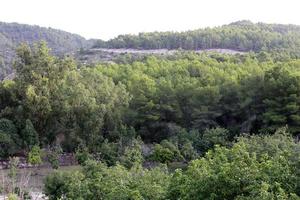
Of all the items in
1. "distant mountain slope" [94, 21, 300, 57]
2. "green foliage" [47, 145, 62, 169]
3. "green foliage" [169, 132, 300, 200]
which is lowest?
"green foliage" [47, 145, 62, 169]

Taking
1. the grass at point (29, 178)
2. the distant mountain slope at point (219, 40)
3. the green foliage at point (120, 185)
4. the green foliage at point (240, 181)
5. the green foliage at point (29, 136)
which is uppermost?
the distant mountain slope at point (219, 40)

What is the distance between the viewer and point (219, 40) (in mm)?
65250

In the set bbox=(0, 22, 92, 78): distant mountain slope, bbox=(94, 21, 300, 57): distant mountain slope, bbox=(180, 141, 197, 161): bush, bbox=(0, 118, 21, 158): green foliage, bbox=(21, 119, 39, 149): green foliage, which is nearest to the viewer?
bbox=(180, 141, 197, 161): bush

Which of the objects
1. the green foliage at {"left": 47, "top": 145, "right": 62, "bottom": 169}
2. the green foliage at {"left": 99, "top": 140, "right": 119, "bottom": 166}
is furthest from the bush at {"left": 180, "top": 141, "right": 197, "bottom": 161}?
the green foliage at {"left": 47, "top": 145, "right": 62, "bottom": 169}

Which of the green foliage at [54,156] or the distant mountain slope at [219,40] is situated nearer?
the green foliage at [54,156]

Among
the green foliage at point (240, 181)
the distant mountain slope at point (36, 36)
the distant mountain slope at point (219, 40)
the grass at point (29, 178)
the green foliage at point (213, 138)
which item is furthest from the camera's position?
the distant mountain slope at point (36, 36)

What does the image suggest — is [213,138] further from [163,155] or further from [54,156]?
[54,156]

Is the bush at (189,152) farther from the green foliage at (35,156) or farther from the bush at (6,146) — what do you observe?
the bush at (6,146)

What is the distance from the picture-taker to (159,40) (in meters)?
71.1

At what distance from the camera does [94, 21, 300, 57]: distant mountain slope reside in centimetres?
5953

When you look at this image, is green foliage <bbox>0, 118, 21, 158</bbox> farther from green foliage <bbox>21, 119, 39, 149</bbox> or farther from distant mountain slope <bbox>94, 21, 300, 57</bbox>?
distant mountain slope <bbox>94, 21, 300, 57</bbox>

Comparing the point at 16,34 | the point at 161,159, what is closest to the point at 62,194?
the point at 161,159

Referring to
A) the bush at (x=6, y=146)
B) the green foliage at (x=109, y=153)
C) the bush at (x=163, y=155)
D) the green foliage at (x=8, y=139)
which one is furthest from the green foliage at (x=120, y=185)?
the green foliage at (x=8, y=139)

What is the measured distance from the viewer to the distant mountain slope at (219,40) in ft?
195
